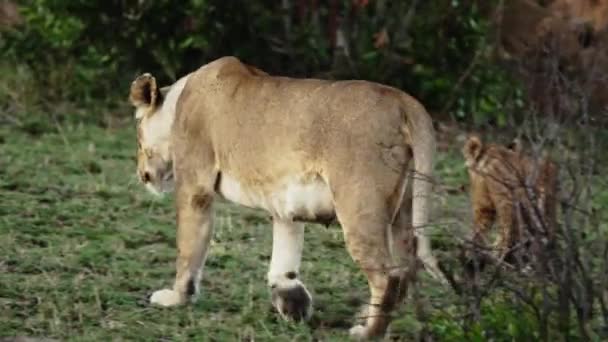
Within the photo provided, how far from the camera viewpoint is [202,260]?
273 inches

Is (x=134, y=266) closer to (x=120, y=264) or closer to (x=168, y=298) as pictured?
(x=120, y=264)

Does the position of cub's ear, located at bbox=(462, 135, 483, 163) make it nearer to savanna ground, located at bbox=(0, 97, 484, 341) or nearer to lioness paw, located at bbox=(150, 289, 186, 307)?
savanna ground, located at bbox=(0, 97, 484, 341)

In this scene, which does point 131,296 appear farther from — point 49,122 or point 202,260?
point 49,122

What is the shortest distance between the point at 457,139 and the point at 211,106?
4.58 m

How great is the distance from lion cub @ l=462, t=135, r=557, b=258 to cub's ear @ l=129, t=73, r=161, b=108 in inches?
54.9

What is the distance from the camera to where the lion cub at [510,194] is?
5.40 meters

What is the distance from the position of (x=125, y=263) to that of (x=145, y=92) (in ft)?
2.76

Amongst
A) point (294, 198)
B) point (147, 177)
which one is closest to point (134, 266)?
point (147, 177)

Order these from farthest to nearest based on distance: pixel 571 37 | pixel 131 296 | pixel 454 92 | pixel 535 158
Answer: pixel 571 37, pixel 454 92, pixel 131 296, pixel 535 158

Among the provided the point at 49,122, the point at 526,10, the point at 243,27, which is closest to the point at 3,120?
the point at 49,122

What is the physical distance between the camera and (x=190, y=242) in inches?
270

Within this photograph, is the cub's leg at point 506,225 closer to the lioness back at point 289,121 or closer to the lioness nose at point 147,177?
the lioness back at point 289,121

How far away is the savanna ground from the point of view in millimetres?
6555

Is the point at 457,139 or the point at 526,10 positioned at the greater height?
the point at 526,10
